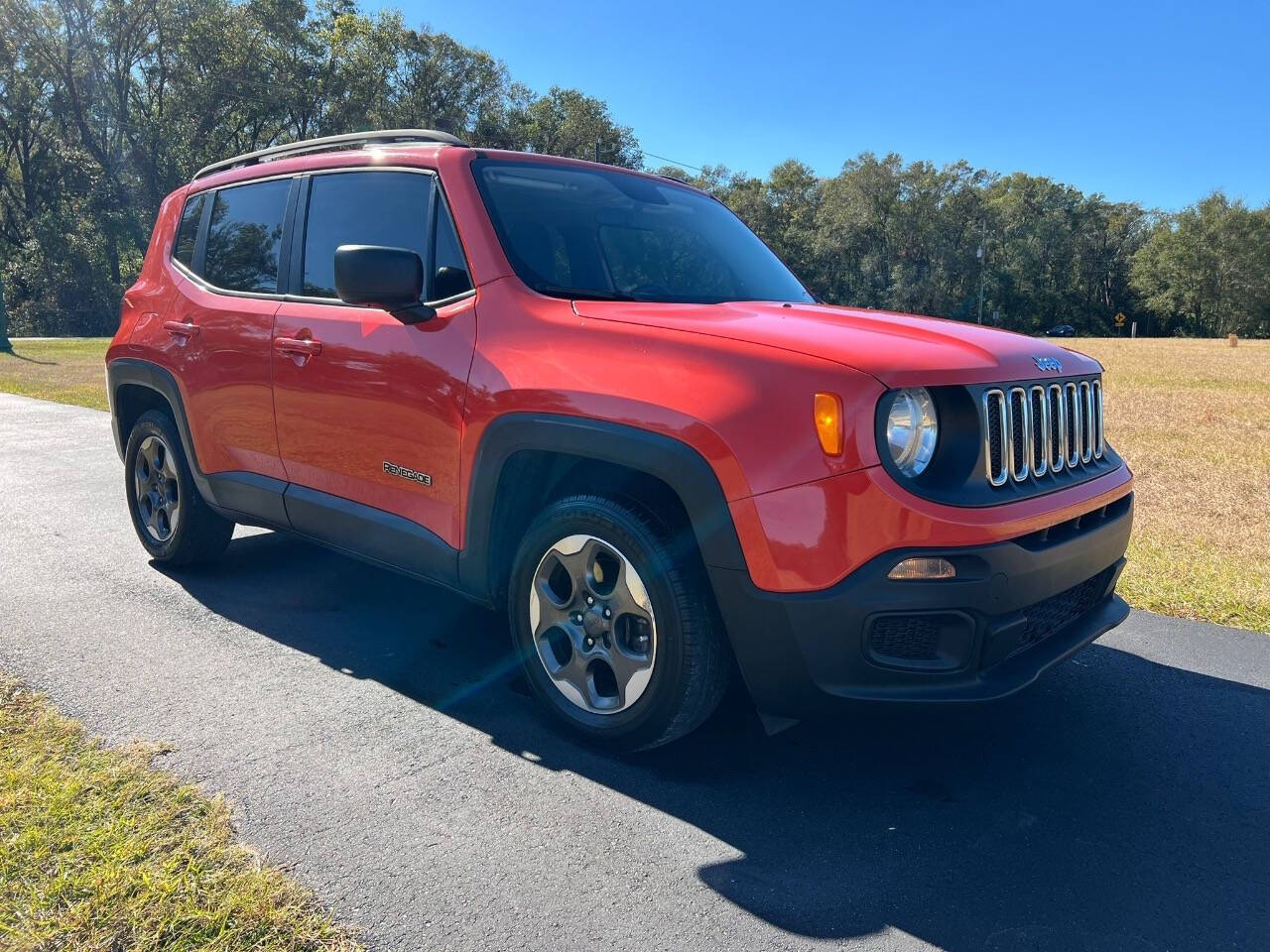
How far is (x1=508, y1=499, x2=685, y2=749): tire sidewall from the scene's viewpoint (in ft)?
9.09

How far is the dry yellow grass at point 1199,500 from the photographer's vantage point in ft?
15.8

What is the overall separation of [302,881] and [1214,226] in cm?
8751

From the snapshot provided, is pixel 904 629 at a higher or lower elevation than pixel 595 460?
lower

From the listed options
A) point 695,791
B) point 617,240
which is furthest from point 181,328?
point 695,791

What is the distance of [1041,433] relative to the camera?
2.86m

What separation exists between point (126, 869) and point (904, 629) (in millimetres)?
2103

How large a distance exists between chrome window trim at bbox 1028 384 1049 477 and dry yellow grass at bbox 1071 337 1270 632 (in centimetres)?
231

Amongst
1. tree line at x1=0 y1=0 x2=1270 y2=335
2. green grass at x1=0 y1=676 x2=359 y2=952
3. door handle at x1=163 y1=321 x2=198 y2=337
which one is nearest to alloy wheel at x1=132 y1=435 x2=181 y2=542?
door handle at x1=163 y1=321 x2=198 y2=337

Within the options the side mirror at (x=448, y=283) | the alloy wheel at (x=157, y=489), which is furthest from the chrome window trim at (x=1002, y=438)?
the alloy wheel at (x=157, y=489)

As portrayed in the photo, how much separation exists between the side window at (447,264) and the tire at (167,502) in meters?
2.08

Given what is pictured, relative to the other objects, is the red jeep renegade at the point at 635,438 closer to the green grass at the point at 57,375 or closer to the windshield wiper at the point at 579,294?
the windshield wiper at the point at 579,294

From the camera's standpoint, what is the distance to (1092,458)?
3.21 meters

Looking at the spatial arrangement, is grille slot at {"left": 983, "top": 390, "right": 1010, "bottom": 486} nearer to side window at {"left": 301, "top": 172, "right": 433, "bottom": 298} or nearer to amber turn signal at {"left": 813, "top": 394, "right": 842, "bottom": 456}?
amber turn signal at {"left": 813, "top": 394, "right": 842, "bottom": 456}

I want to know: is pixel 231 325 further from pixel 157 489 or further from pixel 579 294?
pixel 579 294
